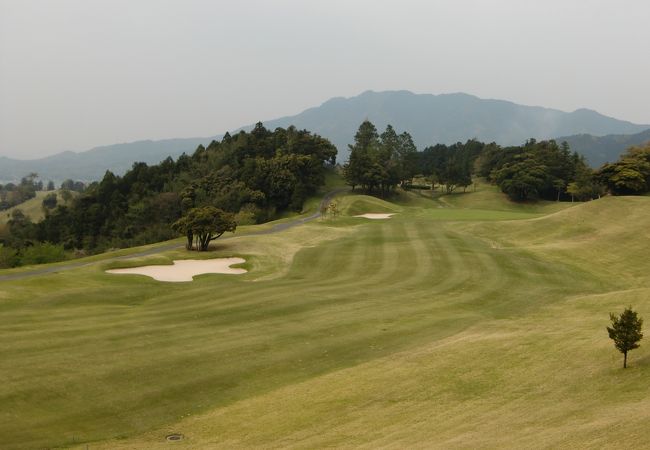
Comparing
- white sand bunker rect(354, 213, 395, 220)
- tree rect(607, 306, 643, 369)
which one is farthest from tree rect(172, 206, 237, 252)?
tree rect(607, 306, 643, 369)

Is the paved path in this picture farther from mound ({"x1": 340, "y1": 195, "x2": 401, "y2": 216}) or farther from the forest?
the forest

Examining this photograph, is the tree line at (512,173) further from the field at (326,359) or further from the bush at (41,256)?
the field at (326,359)

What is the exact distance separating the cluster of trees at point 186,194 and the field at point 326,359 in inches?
2351

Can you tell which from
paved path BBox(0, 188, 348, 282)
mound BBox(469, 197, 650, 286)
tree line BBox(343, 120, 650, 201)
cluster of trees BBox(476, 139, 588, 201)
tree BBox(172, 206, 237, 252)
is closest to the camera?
paved path BBox(0, 188, 348, 282)

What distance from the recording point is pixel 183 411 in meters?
19.1

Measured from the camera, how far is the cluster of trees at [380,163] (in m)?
120

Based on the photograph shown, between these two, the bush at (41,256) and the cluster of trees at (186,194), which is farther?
the cluster of trees at (186,194)

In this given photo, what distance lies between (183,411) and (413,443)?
358 inches

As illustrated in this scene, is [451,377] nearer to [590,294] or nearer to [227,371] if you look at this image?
[227,371]

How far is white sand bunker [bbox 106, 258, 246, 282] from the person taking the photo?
1715 inches

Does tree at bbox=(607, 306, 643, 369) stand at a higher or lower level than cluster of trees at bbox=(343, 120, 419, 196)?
lower

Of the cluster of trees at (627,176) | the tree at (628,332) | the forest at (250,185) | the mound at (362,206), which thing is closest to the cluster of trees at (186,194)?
the forest at (250,185)

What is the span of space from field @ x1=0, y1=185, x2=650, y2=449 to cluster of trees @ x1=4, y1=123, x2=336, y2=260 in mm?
59715

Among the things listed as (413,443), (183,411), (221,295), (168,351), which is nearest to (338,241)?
(221,295)
